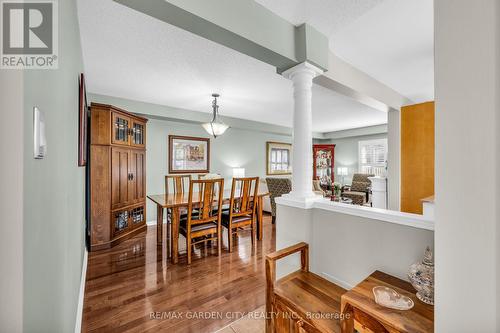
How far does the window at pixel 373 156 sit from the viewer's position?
6.65 metres

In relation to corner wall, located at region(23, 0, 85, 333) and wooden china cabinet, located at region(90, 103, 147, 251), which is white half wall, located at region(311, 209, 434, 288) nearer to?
corner wall, located at region(23, 0, 85, 333)

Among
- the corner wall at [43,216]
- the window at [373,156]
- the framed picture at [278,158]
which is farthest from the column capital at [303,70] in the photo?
the window at [373,156]

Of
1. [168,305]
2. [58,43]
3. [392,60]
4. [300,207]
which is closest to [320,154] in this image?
[392,60]

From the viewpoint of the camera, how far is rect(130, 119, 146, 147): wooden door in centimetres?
359

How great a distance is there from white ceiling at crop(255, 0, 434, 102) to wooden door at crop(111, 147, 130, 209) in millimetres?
2859

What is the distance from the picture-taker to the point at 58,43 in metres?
0.85

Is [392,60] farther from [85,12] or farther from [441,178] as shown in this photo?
[85,12]

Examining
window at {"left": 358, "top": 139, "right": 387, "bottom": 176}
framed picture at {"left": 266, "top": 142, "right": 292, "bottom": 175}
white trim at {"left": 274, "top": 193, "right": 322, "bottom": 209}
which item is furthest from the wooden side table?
window at {"left": 358, "top": 139, "right": 387, "bottom": 176}

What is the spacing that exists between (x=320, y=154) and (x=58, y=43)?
8.20 meters

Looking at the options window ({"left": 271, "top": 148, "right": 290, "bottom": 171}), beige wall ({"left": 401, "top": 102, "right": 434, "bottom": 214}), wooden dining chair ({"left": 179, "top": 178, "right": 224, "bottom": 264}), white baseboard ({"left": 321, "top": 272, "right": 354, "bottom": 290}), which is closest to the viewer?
white baseboard ({"left": 321, "top": 272, "right": 354, "bottom": 290})

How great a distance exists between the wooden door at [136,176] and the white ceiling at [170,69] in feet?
3.33

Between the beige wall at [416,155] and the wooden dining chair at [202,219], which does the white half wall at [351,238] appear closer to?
the wooden dining chair at [202,219]

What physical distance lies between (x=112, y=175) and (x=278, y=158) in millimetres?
5010

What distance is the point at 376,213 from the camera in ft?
4.76
